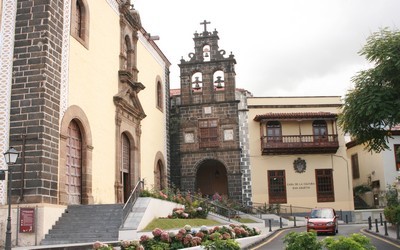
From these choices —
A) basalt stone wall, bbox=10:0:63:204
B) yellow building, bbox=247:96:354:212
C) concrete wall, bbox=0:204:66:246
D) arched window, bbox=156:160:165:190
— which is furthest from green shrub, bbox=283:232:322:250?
yellow building, bbox=247:96:354:212

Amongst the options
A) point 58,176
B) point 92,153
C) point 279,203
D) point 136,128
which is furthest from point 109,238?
point 279,203

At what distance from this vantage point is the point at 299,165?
32.4m

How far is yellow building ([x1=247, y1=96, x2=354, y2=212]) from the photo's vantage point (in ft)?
105

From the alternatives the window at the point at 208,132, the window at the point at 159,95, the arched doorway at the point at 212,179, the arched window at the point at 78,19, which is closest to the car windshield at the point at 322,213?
the window at the point at 208,132

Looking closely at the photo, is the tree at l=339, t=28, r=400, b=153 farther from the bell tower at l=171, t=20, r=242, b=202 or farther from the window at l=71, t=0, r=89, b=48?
the bell tower at l=171, t=20, r=242, b=202

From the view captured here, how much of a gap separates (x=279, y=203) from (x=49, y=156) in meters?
19.5

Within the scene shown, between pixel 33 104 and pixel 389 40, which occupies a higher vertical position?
pixel 389 40

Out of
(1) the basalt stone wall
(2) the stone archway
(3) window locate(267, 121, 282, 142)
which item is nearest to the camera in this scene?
(1) the basalt stone wall

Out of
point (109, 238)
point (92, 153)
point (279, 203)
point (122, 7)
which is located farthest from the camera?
point (279, 203)

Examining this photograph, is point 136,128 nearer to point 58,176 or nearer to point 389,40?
point 58,176

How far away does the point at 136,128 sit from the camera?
24172mm

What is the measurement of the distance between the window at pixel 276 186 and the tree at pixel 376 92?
1482 cm

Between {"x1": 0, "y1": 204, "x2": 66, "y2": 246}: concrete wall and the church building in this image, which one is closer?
{"x1": 0, "y1": 204, "x2": 66, "y2": 246}: concrete wall

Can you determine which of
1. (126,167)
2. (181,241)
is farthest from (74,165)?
(181,241)
